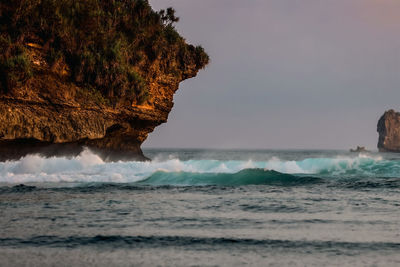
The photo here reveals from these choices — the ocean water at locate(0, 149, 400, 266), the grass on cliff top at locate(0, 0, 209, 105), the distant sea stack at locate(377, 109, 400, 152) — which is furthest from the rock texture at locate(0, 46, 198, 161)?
the distant sea stack at locate(377, 109, 400, 152)

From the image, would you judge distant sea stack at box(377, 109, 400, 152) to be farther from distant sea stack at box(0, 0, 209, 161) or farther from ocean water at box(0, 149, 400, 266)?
ocean water at box(0, 149, 400, 266)

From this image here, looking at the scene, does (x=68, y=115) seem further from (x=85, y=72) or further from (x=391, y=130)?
(x=391, y=130)

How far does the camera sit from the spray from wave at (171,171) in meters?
18.9

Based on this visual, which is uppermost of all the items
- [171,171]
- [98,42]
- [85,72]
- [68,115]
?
[98,42]

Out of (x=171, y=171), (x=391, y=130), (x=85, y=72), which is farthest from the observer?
(x=391, y=130)

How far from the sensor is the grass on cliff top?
22438 mm

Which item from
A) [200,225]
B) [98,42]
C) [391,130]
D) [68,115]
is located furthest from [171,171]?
[391,130]

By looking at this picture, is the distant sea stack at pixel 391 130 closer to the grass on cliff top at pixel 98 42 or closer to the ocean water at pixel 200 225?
the grass on cliff top at pixel 98 42

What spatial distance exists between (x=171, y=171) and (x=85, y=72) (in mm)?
8291

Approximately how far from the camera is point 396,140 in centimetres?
14938

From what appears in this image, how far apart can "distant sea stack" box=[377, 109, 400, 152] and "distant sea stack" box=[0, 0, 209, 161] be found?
132 m

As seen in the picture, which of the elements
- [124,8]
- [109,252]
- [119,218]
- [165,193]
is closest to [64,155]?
[124,8]

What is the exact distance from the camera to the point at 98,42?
2570 centimetres

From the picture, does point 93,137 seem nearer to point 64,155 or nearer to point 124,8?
point 64,155
